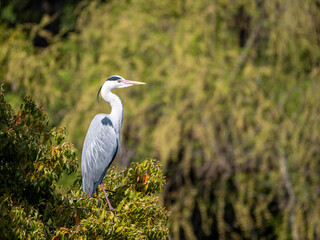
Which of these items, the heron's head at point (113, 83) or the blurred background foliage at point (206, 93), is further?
the blurred background foliage at point (206, 93)

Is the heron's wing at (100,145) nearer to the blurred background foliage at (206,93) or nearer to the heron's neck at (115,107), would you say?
the heron's neck at (115,107)

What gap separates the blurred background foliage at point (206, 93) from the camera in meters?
Answer: 9.54

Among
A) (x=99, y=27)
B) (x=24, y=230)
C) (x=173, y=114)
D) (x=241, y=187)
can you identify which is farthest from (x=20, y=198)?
(x=99, y=27)

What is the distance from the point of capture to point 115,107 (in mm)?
5113

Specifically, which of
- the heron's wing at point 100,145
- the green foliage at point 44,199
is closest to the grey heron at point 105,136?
the heron's wing at point 100,145

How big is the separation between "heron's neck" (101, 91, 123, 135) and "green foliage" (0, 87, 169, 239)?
35.8 inches

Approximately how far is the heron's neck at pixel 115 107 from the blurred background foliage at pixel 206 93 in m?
3.78

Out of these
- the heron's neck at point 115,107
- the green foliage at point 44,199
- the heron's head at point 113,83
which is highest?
the heron's head at point 113,83

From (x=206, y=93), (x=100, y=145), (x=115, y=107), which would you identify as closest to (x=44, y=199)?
(x=100, y=145)

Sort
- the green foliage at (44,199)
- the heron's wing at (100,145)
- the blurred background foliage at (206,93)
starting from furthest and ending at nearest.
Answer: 1. the blurred background foliage at (206,93)
2. the heron's wing at (100,145)
3. the green foliage at (44,199)

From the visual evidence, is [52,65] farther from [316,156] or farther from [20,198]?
[20,198]

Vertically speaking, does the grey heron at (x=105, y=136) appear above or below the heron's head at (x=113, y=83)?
below

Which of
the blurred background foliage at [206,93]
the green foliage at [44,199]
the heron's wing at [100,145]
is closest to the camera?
the green foliage at [44,199]

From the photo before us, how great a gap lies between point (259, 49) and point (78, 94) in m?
3.34
